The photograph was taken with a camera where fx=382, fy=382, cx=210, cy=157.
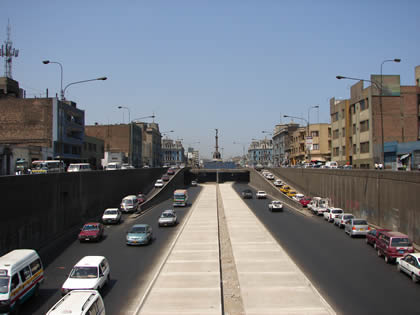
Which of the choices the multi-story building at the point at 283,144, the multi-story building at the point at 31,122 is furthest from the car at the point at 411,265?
the multi-story building at the point at 283,144

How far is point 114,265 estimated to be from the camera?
2256 centimetres

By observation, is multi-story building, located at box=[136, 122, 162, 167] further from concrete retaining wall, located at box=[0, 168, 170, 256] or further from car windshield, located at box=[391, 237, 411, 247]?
car windshield, located at box=[391, 237, 411, 247]

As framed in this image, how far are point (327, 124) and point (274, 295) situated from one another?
86307 mm

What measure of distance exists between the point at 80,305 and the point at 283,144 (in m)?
126

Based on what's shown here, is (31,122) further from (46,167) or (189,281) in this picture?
Result: (189,281)

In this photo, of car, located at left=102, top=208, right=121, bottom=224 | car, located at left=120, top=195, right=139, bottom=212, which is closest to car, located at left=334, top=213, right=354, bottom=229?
car, located at left=102, top=208, right=121, bottom=224

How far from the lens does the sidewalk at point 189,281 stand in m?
15.1

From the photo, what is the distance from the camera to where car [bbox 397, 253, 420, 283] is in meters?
18.3

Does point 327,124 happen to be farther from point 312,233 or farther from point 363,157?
point 312,233

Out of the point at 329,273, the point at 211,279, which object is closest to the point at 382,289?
the point at 329,273

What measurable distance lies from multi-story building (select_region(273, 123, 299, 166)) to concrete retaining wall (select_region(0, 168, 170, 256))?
265 feet

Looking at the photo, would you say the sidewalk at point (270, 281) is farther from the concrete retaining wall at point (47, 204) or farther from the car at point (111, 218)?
the concrete retaining wall at point (47, 204)

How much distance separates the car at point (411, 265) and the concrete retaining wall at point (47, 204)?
872 inches

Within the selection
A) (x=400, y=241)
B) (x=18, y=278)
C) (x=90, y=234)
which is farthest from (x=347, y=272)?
(x=90, y=234)
